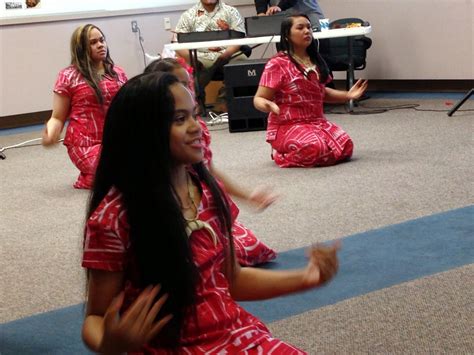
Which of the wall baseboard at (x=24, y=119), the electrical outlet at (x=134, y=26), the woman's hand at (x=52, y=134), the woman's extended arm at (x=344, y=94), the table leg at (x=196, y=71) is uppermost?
the woman's hand at (x=52, y=134)

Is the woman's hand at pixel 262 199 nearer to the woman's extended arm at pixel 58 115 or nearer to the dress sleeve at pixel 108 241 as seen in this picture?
the dress sleeve at pixel 108 241

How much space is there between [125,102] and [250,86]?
5616mm

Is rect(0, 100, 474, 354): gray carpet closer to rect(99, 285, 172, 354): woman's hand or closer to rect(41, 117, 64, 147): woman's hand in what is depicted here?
rect(41, 117, 64, 147): woman's hand

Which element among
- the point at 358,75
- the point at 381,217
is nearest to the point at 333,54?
the point at 358,75

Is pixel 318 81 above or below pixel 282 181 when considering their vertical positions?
above

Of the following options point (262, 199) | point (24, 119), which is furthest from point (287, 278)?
point (24, 119)

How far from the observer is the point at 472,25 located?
310 inches

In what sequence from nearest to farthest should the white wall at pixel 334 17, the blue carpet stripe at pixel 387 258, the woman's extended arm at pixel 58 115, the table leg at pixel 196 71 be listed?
the blue carpet stripe at pixel 387 258 → the woman's extended arm at pixel 58 115 → the table leg at pixel 196 71 → the white wall at pixel 334 17

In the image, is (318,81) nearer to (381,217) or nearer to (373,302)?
(381,217)

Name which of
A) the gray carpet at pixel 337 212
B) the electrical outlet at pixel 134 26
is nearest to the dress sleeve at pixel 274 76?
the gray carpet at pixel 337 212

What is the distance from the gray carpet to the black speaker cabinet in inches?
6.9

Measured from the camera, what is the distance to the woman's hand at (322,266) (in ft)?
5.60

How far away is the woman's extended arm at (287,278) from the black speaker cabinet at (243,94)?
5314 millimetres

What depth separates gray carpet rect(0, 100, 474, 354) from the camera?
8.75 ft
